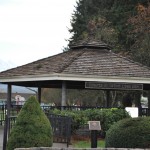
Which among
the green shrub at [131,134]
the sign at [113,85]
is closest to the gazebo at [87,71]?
the sign at [113,85]

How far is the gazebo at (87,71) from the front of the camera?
2170 cm

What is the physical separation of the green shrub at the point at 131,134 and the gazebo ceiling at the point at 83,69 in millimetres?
8673

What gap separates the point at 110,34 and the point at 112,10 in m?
5.64

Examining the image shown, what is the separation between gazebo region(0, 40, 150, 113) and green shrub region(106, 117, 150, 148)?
8673 mm

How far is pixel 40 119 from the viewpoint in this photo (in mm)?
12031

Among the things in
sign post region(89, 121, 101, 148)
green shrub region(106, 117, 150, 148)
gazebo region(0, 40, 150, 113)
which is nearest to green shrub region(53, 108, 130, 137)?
gazebo region(0, 40, 150, 113)

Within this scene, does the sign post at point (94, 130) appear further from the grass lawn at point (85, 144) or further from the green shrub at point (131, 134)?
the grass lawn at point (85, 144)

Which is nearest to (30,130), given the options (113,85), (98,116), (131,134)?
(131,134)

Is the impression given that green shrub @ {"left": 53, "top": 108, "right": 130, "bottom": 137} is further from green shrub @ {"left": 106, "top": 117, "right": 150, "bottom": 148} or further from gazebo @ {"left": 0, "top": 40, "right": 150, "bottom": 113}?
green shrub @ {"left": 106, "top": 117, "right": 150, "bottom": 148}

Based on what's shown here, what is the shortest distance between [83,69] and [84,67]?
0.39 metres

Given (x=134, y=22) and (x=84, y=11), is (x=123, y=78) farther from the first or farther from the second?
(x=84, y=11)

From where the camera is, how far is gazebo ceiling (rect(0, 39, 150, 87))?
2161 centimetres

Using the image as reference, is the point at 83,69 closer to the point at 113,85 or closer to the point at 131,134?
the point at 113,85

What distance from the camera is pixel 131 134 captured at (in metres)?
12.2
